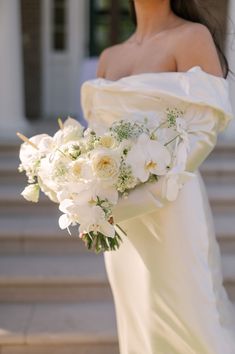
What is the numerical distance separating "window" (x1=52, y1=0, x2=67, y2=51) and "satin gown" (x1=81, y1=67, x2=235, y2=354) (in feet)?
16.8

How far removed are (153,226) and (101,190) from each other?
40 cm

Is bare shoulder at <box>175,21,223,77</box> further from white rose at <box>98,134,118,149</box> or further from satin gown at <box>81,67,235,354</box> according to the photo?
white rose at <box>98,134,118,149</box>

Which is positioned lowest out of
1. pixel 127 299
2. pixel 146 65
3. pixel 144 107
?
pixel 127 299

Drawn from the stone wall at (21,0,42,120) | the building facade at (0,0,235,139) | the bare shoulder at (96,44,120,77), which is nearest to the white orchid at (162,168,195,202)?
the bare shoulder at (96,44,120,77)

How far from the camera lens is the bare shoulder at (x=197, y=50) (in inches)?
57.7

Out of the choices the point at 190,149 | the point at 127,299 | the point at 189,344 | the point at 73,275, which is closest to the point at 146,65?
the point at 190,149

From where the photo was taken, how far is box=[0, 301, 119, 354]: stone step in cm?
257

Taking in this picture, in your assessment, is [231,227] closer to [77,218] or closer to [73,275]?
[73,275]

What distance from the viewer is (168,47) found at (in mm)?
1530

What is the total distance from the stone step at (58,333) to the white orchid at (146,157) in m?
1.71

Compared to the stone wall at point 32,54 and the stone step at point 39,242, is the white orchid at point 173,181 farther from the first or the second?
the stone wall at point 32,54

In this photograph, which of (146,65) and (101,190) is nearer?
(101,190)

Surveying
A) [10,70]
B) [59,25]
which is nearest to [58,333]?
[10,70]

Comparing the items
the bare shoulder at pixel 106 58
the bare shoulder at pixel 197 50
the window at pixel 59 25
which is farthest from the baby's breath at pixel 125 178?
the window at pixel 59 25
